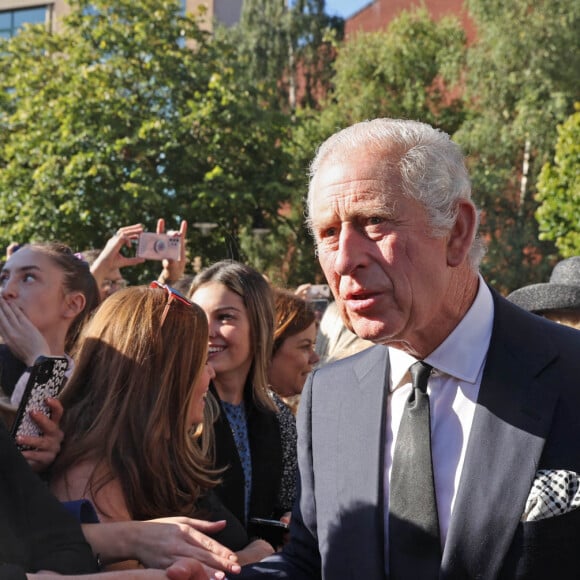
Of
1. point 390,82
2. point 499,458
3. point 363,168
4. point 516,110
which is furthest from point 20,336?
Result: point 390,82

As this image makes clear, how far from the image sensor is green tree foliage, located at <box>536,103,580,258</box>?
16039 millimetres

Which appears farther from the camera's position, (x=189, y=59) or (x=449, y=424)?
(x=189, y=59)

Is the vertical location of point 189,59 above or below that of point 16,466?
above

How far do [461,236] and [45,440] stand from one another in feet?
4.45

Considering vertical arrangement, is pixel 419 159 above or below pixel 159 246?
above

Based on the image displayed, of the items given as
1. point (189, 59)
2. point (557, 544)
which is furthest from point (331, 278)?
point (189, 59)

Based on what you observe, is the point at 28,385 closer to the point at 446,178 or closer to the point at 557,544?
the point at 446,178

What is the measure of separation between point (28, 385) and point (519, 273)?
27.7 meters

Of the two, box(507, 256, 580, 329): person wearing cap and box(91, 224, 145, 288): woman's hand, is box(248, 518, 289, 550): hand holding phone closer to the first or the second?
box(507, 256, 580, 329): person wearing cap

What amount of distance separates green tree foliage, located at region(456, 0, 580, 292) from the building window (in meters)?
22.2

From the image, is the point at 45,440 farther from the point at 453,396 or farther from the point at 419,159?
the point at 419,159

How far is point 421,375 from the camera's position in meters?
2.32

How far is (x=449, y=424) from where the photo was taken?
2297 millimetres

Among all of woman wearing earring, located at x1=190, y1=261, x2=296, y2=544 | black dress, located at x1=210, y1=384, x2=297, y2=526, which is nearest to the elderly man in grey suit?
black dress, located at x1=210, y1=384, x2=297, y2=526
